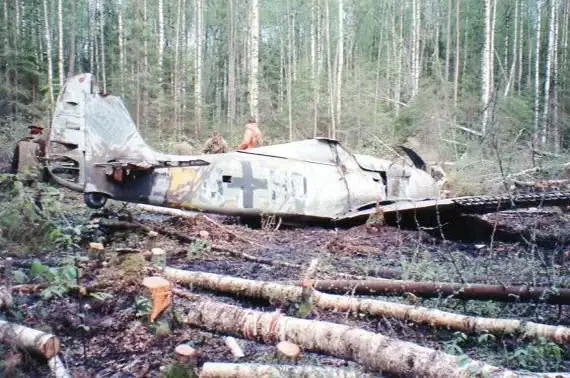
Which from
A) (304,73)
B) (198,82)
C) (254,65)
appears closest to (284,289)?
(254,65)

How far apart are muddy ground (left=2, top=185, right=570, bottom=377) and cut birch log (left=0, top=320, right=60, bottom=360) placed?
0.07 meters

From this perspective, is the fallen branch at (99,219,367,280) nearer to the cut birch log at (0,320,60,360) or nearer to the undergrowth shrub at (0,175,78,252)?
the undergrowth shrub at (0,175,78,252)

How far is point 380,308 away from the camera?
137 inches

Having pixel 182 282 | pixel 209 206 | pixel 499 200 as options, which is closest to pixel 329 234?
pixel 209 206

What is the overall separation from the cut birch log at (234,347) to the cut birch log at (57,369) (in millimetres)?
959

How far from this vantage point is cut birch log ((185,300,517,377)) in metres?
2.34

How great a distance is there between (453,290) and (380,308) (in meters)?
0.55

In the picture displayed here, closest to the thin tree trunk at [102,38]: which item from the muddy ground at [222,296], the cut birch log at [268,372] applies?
the muddy ground at [222,296]

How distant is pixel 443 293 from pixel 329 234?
4.15 metres

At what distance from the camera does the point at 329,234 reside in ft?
25.3

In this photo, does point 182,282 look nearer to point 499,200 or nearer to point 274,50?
point 499,200

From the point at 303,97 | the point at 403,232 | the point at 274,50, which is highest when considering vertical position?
the point at 274,50

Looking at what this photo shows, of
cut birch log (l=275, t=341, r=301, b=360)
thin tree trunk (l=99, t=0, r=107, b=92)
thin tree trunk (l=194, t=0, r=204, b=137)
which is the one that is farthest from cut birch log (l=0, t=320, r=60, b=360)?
thin tree trunk (l=99, t=0, r=107, b=92)

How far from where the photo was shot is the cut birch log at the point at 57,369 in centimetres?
257
